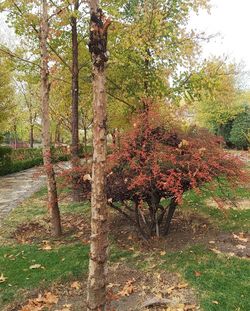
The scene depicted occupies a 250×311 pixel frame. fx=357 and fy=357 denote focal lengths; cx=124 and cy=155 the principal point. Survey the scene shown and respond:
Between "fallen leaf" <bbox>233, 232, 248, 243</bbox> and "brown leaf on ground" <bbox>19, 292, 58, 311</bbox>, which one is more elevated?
"fallen leaf" <bbox>233, 232, 248, 243</bbox>

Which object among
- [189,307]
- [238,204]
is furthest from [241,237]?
[189,307]

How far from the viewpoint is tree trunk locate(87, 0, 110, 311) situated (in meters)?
3.19

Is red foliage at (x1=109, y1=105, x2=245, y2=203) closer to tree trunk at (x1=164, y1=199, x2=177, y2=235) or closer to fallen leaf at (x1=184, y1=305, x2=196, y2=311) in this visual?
tree trunk at (x1=164, y1=199, x2=177, y2=235)

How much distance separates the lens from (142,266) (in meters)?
5.87

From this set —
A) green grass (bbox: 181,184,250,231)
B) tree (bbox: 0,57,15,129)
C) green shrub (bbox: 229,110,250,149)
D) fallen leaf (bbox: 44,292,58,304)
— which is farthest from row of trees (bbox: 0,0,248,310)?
green shrub (bbox: 229,110,250,149)

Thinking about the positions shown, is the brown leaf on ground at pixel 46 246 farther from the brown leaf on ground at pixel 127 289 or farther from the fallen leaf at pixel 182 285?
the fallen leaf at pixel 182 285

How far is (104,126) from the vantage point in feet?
10.8

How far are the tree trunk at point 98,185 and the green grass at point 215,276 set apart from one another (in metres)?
1.78

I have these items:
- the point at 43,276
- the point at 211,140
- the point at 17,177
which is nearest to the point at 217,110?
the point at 17,177

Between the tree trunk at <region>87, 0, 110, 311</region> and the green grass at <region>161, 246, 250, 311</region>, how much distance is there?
1.78 m

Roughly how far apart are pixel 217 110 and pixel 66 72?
1829 centimetres

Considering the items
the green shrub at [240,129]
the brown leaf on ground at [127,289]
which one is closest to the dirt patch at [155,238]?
the brown leaf on ground at [127,289]

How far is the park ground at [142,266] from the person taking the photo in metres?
4.84

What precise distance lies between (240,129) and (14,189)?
20.2 m
